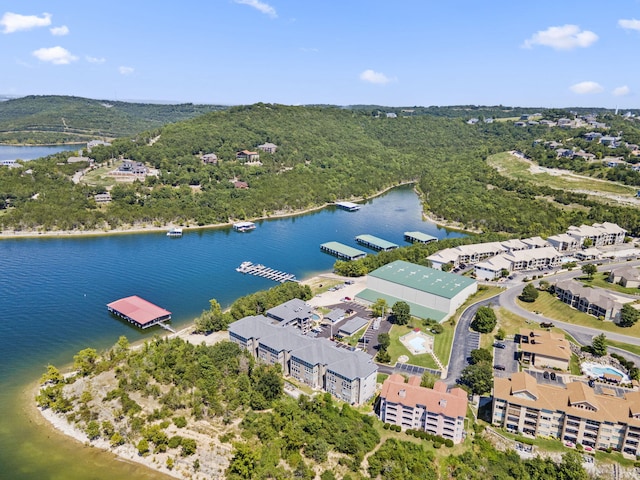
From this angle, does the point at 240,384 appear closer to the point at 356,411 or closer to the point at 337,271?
the point at 356,411

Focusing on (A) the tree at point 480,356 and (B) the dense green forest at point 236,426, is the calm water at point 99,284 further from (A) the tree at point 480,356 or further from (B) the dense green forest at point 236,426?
(A) the tree at point 480,356

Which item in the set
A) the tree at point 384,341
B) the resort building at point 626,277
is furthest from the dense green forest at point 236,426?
the resort building at point 626,277

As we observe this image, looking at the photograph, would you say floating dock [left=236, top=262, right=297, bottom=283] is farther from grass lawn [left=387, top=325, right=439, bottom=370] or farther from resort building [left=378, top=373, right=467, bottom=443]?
resort building [left=378, top=373, right=467, bottom=443]

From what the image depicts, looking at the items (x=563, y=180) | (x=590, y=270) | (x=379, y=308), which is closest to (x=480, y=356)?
(x=379, y=308)

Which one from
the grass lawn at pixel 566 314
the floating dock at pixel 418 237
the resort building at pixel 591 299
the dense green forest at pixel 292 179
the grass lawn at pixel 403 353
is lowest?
the grass lawn at pixel 403 353

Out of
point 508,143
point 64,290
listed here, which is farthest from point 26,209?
point 508,143

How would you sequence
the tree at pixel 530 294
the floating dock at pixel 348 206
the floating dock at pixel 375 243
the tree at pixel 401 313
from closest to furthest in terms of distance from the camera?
the tree at pixel 401 313 → the tree at pixel 530 294 → the floating dock at pixel 375 243 → the floating dock at pixel 348 206

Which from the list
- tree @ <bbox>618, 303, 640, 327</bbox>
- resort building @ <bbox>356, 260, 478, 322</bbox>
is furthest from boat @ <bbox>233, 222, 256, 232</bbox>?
tree @ <bbox>618, 303, 640, 327</bbox>
